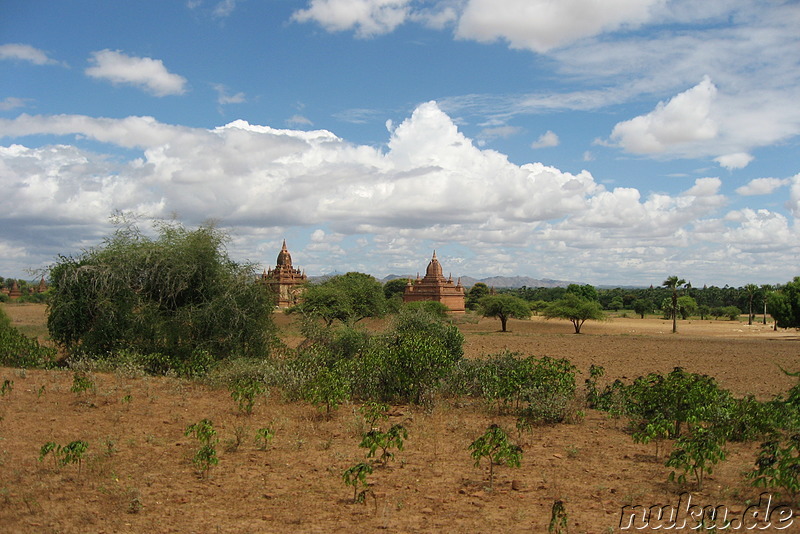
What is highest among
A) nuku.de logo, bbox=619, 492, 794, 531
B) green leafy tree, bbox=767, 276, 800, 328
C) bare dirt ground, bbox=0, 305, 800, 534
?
green leafy tree, bbox=767, 276, 800, 328

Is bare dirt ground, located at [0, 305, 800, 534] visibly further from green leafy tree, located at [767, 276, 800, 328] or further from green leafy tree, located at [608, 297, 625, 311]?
green leafy tree, located at [608, 297, 625, 311]

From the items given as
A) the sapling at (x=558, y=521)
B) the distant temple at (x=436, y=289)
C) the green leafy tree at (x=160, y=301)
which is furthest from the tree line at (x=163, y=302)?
the distant temple at (x=436, y=289)

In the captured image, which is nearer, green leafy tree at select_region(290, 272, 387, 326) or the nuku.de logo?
the nuku.de logo

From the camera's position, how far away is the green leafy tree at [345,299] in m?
26.1

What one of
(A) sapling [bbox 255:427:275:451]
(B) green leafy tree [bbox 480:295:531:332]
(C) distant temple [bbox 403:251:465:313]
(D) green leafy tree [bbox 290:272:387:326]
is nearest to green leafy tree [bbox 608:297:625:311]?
(C) distant temple [bbox 403:251:465:313]

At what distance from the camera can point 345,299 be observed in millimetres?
27016

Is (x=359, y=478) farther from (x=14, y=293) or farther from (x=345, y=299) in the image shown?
(x=14, y=293)

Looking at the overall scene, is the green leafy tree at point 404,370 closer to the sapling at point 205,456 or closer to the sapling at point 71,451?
the sapling at point 205,456

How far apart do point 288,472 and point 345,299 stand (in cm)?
2013

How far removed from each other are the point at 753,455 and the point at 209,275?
11767 mm

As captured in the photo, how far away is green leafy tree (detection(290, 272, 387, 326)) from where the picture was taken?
26.1 meters

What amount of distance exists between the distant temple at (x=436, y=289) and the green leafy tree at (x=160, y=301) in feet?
155

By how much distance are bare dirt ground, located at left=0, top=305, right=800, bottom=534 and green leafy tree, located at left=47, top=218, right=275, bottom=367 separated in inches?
93.4

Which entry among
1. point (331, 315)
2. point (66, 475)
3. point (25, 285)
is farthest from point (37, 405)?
point (25, 285)
